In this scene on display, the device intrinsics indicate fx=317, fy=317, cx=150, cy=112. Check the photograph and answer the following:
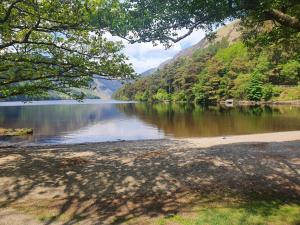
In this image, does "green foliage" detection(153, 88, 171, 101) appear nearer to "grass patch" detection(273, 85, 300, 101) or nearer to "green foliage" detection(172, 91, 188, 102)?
"green foliage" detection(172, 91, 188, 102)

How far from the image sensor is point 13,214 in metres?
9.52

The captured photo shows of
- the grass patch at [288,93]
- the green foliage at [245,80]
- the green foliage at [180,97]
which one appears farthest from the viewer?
the green foliage at [180,97]

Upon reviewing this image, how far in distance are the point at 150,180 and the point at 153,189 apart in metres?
1.09

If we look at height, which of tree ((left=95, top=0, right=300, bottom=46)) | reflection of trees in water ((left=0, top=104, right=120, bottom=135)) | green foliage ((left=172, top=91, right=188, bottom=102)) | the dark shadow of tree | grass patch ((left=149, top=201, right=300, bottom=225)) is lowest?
reflection of trees in water ((left=0, top=104, right=120, bottom=135))

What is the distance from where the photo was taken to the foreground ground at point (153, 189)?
361 inches

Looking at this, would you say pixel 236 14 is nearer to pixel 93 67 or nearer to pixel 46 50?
pixel 93 67

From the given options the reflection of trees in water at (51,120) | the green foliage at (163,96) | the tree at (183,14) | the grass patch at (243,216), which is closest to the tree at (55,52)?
the tree at (183,14)

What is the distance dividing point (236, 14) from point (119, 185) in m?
7.57

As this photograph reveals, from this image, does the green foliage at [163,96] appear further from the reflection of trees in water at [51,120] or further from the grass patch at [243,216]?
the grass patch at [243,216]

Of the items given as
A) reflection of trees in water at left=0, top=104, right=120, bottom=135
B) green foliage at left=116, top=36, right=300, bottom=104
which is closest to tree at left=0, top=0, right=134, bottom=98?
reflection of trees in water at left=0, top=104, right=120, bottom=135

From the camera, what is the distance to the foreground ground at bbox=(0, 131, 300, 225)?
917cm

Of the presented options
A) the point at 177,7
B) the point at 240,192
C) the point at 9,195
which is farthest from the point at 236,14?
the point at 9,195

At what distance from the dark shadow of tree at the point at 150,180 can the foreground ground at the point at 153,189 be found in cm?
3

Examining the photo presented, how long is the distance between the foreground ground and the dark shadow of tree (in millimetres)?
29
